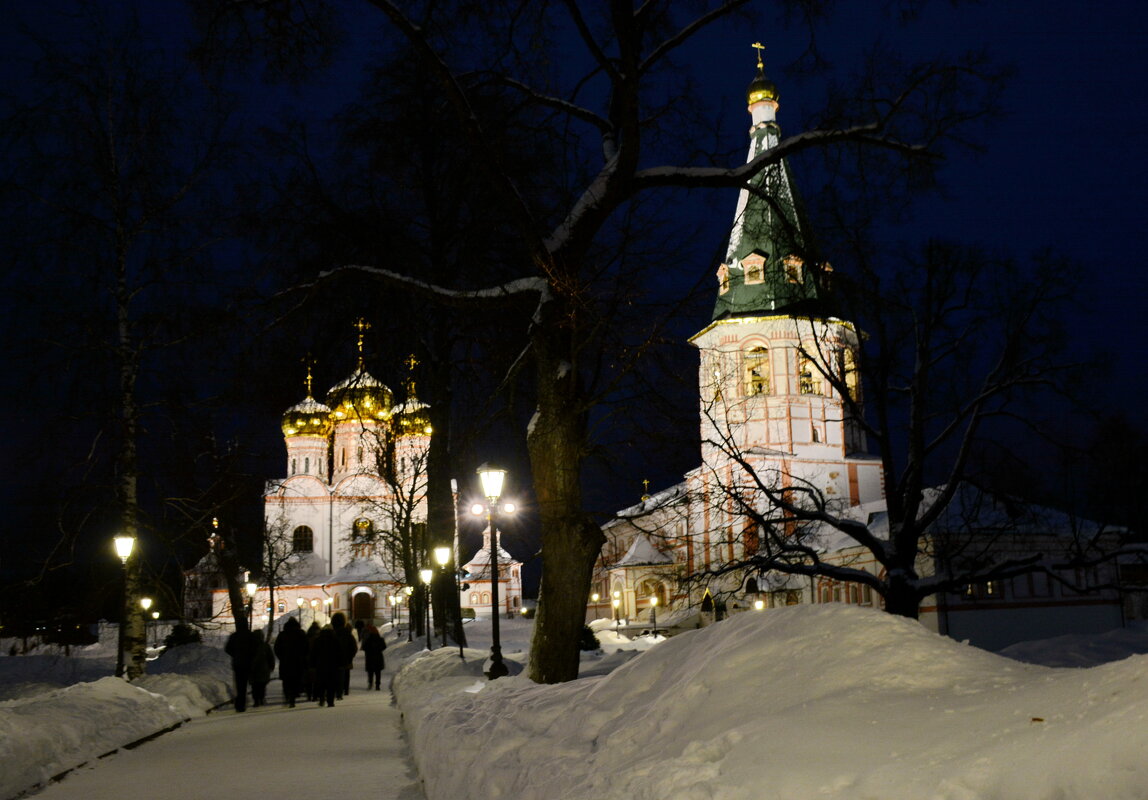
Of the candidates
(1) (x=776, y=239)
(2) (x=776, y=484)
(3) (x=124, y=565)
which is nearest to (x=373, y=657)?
(3) (x=124, y=565)

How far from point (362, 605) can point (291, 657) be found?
6363 cm

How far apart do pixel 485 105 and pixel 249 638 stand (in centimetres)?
1053

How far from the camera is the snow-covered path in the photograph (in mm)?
9281

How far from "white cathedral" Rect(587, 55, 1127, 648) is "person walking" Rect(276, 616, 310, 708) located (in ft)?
26.8

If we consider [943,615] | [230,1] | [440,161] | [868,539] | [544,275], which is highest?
[440,161]

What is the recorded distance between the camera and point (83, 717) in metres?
12.2

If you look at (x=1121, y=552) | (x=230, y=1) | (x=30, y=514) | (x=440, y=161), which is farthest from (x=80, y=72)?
(x=1121, y=552)

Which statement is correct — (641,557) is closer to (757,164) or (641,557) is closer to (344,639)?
(344,639)

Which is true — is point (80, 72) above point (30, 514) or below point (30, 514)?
above

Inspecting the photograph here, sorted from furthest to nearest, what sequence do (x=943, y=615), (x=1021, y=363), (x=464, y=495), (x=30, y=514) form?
(x=943, y=615)
(x=464, y=495)
(x=1021, y=363)
(x=30, y=514)

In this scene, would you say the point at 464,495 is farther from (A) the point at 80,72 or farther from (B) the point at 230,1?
(B) the point at 230,1

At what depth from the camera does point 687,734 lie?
16.4ft

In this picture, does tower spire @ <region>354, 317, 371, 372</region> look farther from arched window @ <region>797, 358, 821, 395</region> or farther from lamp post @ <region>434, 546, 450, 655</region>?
arched window @ <region>797, 358, 821, 395</region>

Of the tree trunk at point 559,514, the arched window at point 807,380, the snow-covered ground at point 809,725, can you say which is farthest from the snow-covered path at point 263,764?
the arched window at point 807,380
